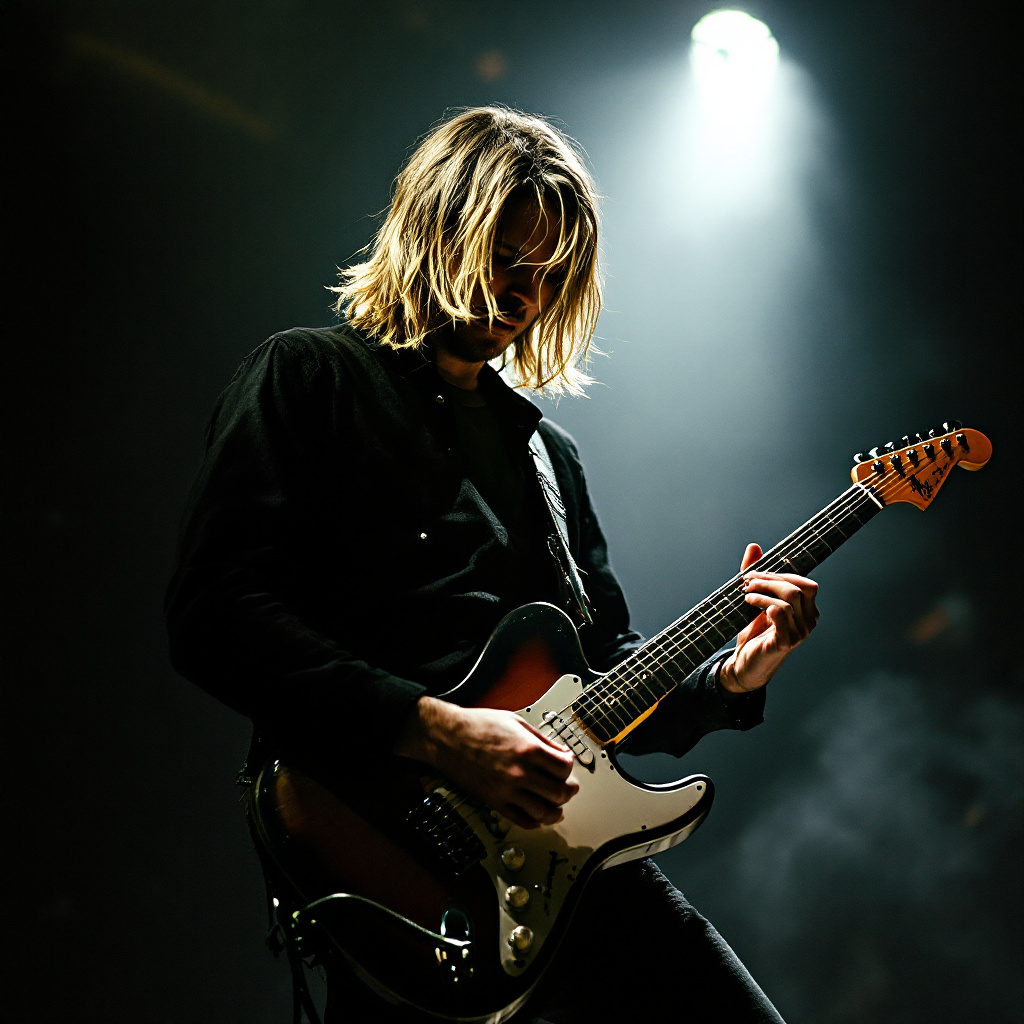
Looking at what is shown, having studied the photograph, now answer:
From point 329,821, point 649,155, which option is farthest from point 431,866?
point 649,155

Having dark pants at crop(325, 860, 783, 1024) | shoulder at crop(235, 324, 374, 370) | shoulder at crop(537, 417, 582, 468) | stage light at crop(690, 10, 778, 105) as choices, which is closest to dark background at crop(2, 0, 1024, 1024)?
stage light at crop(690, 10, 778, 105)

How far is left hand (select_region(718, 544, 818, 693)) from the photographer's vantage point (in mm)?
1373

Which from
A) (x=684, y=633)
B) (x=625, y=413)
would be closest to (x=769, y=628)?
(x=684, y=633)

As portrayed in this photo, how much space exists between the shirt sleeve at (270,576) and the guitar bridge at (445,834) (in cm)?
15

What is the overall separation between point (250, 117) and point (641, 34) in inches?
55.7

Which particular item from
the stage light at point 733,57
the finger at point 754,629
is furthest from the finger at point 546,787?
the stage light at point 733,57

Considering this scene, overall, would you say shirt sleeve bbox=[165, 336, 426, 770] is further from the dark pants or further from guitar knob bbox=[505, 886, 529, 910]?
the dark pants

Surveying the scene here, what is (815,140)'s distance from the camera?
2777mm

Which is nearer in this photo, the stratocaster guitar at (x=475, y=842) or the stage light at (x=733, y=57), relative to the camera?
the stratocaster guitar at (x=475, y=842)

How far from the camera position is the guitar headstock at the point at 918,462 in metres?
1.62

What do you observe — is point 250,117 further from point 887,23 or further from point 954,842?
point 954,842

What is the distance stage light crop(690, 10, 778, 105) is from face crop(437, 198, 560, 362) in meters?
1.66

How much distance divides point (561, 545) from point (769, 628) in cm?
43

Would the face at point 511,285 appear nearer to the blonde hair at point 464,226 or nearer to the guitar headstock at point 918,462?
the blonde hair at point 464,226
